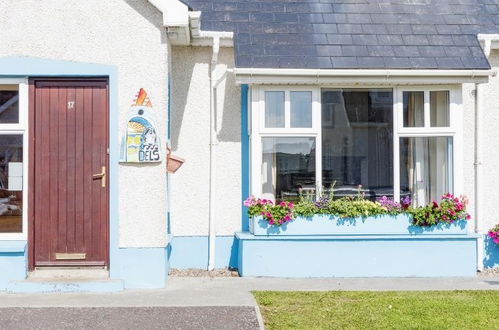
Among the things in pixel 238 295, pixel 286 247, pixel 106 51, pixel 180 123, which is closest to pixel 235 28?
pixel 180 123

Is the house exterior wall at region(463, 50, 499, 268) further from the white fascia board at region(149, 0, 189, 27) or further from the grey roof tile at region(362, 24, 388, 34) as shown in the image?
the white fascia board at region(149, 0, 189, 27)

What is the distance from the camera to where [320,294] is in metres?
7.80

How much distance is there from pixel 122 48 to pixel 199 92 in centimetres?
196

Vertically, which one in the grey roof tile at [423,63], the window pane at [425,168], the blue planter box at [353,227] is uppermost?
the grey roof tile at [423,63]

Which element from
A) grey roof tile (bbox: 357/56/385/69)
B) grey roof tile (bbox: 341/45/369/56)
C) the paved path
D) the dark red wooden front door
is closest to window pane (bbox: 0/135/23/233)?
the dark red wooden front door

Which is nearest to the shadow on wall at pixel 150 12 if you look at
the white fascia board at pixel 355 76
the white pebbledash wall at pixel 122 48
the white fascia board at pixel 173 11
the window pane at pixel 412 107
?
the white pebbledash wall at pixel 122 48

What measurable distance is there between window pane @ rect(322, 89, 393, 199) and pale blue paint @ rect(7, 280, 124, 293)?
3847 mm

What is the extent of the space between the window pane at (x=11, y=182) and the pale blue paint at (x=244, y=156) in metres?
3.47

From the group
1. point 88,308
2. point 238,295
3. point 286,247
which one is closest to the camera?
point 88,308

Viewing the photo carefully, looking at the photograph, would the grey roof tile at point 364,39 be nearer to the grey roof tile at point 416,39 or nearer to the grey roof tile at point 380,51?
the grey roof tile at point 380,51

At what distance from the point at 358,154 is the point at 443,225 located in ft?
5.79

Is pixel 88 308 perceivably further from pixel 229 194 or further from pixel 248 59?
pixel 248 59

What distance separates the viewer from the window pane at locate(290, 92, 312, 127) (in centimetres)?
940

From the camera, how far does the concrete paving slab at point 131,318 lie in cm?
632
